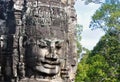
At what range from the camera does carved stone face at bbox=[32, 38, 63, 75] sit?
8.58 metres

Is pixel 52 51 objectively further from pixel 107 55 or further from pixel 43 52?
pixel 107 55

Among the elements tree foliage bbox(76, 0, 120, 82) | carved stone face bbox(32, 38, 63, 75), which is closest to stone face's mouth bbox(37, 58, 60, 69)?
carved stone face bbox(32, 38, 63, 75)

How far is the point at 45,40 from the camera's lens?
8695 millimetres

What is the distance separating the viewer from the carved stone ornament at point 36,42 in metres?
8.63

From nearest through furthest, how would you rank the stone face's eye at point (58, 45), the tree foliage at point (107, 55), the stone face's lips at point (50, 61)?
the stone face's lips at point (50, 61) < the stone face's eye at point (58, 45) < the tree foliage at point (107, 55)

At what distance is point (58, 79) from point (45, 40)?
0.76 m

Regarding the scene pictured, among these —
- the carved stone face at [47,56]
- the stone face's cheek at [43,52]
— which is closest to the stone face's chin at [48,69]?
the carved stone face at [47,56]

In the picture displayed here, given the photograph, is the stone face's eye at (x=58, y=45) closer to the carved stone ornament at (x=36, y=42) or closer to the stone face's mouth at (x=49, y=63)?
the carved stone ornament at (x=36, y=42)

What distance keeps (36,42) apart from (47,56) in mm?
358

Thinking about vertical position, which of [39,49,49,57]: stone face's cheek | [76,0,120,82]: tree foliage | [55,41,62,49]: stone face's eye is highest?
[55,41,62,49]: stone face's eye

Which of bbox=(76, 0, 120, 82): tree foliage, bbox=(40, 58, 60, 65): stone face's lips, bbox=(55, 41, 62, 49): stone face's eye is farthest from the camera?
bbox=(76, 0, 120, 82): tree foliage

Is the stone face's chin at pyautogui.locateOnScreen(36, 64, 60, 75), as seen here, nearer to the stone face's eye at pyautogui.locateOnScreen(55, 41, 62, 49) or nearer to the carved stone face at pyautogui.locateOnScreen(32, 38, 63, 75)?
the carved stone face at pyautogui.locateOnScreen(32, 38, 63, 75)

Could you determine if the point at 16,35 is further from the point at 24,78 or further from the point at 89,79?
the point at 89,79

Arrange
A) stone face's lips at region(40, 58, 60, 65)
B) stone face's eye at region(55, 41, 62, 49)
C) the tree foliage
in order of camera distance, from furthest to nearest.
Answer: the tree foliage → stone face's eye at region(55, 41, 62, 49) → stone face's lips at region(40, 58, 60, 65)
